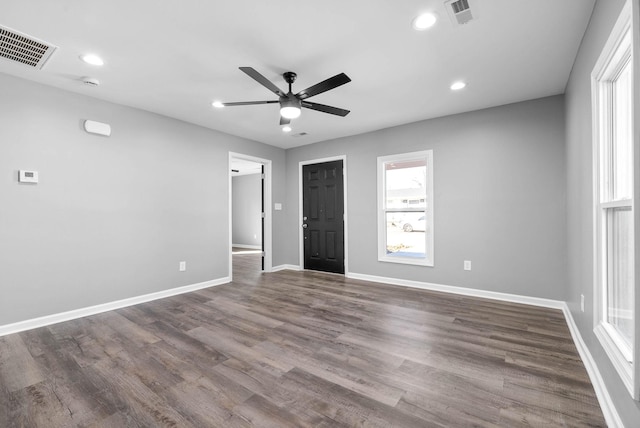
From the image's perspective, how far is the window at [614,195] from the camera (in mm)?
1465

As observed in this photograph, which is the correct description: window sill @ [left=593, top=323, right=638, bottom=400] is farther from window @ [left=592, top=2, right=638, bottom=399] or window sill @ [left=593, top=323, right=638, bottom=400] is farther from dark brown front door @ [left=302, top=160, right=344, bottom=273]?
dark brown front door @ [left=302, top=160, right=344, bottom=273]

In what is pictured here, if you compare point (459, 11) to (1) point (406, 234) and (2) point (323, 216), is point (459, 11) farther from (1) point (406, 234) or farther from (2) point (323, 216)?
(2) point (323, 216)

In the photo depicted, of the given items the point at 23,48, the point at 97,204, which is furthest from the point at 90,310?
the point at 23,48

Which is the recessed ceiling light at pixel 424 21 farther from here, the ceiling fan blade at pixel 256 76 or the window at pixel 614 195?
the ceiling fan blade at pixel 256 76

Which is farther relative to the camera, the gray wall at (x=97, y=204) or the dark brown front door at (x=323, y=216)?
the dark brown front door at (x=323, y=216)

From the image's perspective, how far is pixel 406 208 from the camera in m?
4.51

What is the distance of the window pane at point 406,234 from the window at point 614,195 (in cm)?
257

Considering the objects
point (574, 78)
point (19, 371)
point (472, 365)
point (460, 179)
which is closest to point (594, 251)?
point (472, 365)

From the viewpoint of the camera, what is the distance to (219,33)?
7.18 ft

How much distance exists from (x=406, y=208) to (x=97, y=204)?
431 cm

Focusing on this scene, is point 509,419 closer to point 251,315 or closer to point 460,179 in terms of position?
point 251,315

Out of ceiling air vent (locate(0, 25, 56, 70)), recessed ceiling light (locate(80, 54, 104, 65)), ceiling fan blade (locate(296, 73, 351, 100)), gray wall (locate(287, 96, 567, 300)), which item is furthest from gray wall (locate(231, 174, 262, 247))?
ceiling fan blade (locate(296, 73, 351, 100))

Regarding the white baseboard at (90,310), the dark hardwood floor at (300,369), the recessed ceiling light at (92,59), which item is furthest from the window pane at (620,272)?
the white baseboard at (90,310)

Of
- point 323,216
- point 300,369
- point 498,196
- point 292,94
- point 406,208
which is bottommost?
point 300,369
